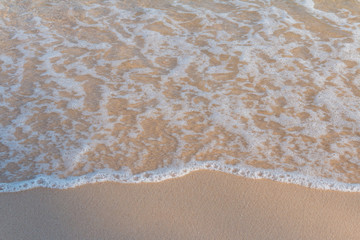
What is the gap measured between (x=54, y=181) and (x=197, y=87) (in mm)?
1692

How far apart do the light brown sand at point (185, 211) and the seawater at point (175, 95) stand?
0.11 metres

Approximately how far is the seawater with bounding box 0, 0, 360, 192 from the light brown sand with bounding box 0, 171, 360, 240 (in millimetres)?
109

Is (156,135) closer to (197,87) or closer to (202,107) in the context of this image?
(202,107)

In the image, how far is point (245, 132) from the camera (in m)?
3.07

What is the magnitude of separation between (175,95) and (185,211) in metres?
1.43

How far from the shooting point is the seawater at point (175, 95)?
275 cm

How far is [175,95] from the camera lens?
11.6 feet

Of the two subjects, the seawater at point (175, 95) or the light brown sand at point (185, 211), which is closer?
the light brown sand at point (185, 211)

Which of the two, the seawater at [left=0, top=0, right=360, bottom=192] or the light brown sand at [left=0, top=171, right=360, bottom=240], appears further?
the seawater at [left=0, top=0, right=360, bottom=192]

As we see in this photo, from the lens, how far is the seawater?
2.75 meters

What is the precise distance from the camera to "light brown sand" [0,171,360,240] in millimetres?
2240

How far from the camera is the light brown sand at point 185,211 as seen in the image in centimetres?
224

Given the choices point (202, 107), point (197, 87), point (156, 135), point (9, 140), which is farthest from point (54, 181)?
point (197, 87)

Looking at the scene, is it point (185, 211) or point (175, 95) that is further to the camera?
point (175, 95)
